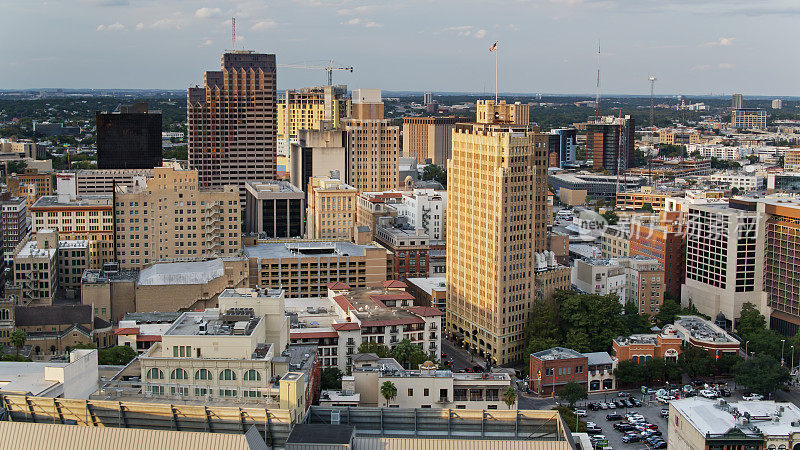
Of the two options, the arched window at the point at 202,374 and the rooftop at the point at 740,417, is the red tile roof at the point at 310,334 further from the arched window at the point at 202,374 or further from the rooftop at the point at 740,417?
the rooftop at the point at 740,417

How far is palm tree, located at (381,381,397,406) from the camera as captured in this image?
71500 millimetres

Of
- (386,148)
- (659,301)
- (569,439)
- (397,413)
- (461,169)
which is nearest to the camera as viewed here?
(569,439)

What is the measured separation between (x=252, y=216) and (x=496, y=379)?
8554 cm

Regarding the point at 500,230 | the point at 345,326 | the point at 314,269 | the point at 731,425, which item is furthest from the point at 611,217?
the point at 731,425

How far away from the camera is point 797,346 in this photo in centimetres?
10125

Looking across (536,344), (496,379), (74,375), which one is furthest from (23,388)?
(536,344)

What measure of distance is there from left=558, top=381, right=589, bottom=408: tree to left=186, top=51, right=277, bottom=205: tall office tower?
10667 cm

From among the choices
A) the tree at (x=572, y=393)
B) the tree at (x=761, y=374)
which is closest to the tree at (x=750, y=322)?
the tree at (x=761, y=374)

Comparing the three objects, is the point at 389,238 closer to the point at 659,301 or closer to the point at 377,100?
the point at 659,301

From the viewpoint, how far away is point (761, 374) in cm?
9281

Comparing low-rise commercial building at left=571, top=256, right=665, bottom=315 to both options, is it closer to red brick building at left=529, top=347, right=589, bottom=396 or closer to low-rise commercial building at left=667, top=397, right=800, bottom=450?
red brick building at left=529, top=347, right=589, bottom=396

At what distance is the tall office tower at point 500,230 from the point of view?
102m

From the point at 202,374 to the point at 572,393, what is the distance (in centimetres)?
3844

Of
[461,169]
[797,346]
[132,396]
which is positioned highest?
[461,169]
